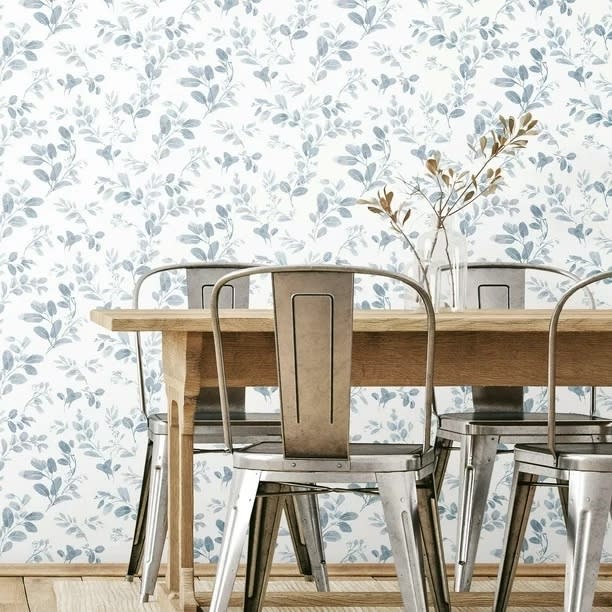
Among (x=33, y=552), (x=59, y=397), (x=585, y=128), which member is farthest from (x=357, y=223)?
(x=33, y=552)

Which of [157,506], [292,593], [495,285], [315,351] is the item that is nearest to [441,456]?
[495,285]

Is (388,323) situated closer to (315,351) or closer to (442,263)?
(315,351)

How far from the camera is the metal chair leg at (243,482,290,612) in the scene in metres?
2.06

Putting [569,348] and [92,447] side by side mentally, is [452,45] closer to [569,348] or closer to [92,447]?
[569,348]

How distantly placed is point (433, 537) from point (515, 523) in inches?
6.7

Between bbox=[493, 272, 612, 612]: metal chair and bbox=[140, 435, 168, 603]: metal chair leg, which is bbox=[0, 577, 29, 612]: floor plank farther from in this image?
bbox=[493, 272, 612, 612]: metal chair

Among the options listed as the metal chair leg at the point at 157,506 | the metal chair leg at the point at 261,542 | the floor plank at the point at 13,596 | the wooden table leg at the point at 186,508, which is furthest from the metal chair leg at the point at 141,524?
the metal chair leg at the point at 261,542

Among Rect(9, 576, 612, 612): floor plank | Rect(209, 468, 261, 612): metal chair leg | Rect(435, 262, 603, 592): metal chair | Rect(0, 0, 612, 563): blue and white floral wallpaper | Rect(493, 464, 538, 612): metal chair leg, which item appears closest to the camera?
Rect(209, 468, 261, 612): metal chair leg

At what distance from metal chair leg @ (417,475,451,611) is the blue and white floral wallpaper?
3.55ft

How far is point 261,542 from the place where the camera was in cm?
209

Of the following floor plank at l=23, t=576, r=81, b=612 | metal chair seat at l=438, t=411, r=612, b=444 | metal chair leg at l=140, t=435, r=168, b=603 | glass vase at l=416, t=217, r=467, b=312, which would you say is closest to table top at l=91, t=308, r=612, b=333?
glass vase at l=416, t=217, r=467, b=312

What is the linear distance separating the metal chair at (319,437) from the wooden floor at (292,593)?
1.24ft

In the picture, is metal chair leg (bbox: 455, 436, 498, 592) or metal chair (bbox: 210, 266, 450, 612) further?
metal chair leg (bbox: 455, 436, 498, 592)

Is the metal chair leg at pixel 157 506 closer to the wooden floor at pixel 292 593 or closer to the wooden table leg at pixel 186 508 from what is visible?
the wooden floor at pixel 292 593
